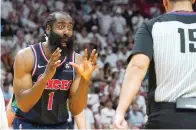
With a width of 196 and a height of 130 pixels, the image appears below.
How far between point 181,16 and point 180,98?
588mm

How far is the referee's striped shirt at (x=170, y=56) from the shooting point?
12.0 feet

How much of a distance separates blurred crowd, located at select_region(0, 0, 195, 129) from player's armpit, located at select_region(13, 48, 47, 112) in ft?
20.3

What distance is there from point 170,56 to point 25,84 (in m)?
2.35

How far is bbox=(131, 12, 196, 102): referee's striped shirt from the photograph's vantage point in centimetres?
364

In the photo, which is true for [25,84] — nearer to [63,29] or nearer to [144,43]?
[63,29]

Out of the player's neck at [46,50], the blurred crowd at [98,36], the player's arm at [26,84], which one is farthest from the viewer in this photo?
the blurred crowd at [98,36]

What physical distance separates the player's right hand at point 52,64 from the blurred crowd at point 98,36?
6.66 meters

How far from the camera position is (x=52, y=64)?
5.17 meters

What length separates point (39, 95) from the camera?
5.49 m

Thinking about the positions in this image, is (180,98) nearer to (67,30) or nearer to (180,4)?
(180,4)

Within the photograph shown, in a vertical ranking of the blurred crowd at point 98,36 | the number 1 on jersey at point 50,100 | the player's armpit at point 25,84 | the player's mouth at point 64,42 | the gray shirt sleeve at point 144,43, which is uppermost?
the gray shirt sleeve at point 144,43

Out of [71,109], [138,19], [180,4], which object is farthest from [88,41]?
[180,4]

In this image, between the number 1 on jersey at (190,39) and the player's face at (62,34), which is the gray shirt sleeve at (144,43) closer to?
the number 1 on jersey at (190,39)

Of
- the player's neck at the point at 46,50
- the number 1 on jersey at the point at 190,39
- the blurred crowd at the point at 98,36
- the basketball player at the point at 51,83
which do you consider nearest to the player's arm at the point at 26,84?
the basketball player at the point at 51,83
